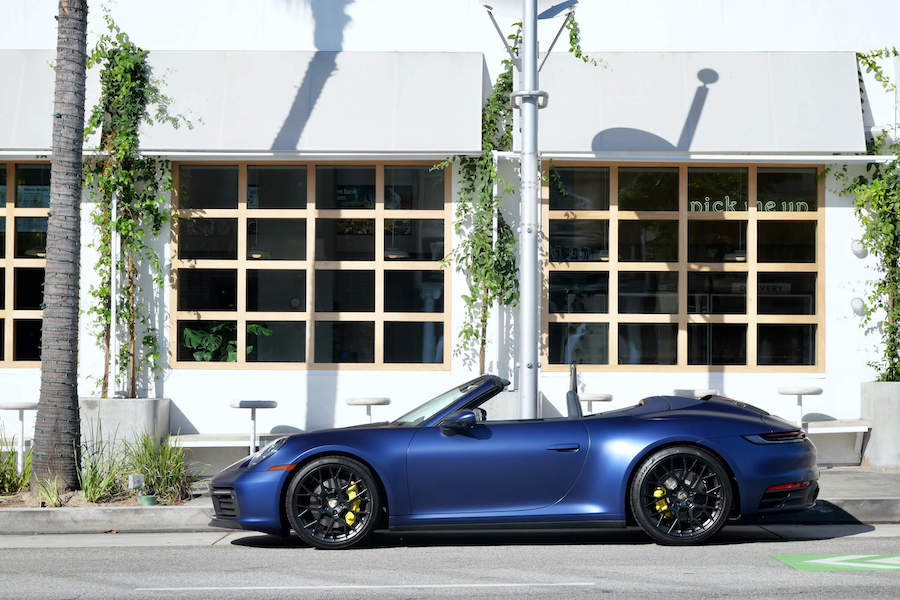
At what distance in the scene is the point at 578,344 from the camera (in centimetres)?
1341

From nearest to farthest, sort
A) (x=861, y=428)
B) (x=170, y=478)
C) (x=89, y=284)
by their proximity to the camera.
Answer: (x=170, y=478), (x=861, y=428), (x=89, y=284)

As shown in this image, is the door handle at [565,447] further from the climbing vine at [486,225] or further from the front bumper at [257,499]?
the climbing vine at [486,225]

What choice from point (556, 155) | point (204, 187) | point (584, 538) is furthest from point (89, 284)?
point (584, 538)

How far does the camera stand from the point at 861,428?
12562 millimetres

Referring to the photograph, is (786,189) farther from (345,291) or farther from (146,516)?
(146,516)

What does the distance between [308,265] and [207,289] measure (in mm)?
1328

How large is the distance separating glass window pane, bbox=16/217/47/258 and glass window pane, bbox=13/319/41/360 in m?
0.85

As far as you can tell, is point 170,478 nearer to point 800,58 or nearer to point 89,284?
point 89,284

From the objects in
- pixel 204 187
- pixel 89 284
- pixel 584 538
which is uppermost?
pixel 204 187

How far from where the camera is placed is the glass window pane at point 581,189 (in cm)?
1349

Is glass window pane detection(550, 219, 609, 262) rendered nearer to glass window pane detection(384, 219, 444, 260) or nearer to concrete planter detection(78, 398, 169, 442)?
glass window pane detection(384, 219, 444, 260)

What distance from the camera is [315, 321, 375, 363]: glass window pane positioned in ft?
44.1

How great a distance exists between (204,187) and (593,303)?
512 centimetres

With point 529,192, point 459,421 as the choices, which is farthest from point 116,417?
point 459,421
